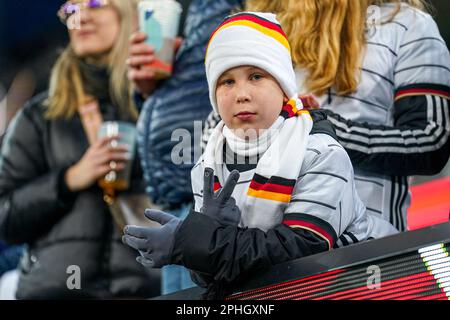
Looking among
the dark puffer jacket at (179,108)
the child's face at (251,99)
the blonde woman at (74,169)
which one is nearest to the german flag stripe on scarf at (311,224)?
the child's face at (251,99)

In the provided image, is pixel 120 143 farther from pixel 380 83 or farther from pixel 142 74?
pixel 380 83

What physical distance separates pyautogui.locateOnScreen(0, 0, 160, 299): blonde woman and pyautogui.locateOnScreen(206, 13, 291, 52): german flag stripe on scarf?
43.4 inches

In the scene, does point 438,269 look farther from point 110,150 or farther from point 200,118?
point 110,150

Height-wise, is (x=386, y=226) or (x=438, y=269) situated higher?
(x=386, y=226)

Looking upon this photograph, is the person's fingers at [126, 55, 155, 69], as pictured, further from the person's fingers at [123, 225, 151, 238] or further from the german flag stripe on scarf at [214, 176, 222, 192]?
the person's fingers at [123, 225, 151, 238]

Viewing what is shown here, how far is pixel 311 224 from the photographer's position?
1.97m

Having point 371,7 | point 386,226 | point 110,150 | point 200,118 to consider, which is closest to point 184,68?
point 200,118

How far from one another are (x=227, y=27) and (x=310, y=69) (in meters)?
0.32

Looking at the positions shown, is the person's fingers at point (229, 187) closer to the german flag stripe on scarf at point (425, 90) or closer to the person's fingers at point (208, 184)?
the person's fingers at point (208, 184)

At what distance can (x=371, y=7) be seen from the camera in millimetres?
2410

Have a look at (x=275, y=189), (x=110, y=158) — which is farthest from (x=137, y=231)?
(x=110, y=158)

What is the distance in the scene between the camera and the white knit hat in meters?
2.08

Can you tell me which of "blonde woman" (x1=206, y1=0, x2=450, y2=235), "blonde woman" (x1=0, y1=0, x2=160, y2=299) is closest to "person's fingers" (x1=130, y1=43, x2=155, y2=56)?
"blonde woman" (x1=0, y1=0, x2=160, y2=299)

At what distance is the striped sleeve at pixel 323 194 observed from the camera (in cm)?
197
